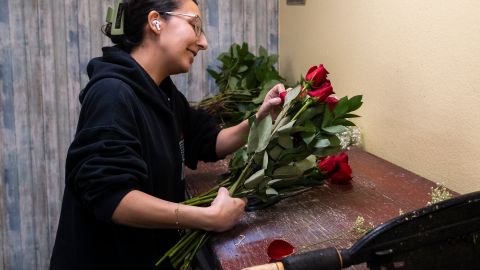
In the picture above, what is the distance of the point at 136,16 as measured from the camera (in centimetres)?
144

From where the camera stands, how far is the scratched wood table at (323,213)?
1.09 meters

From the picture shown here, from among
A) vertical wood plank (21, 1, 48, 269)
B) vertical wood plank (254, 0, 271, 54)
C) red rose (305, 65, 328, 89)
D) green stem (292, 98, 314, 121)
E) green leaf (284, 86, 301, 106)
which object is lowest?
vertical wood plank (21, 1, 48, 269)

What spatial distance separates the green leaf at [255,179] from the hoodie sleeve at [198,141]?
0.44 m

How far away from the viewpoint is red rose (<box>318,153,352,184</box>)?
4.88 feet

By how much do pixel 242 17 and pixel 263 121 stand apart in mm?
1442

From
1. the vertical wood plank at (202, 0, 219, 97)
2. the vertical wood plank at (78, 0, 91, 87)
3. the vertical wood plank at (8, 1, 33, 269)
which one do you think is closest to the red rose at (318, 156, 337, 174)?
the vertical wood plank at (202, 0, 219, 97)

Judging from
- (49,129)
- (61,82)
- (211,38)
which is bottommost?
(49,129)

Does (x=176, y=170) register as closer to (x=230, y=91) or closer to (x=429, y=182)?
(x=429, y=182)

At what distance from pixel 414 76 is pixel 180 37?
0.73 m

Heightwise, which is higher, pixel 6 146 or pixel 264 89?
pixel 264 89

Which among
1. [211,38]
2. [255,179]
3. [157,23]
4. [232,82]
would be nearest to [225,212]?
[255,179]

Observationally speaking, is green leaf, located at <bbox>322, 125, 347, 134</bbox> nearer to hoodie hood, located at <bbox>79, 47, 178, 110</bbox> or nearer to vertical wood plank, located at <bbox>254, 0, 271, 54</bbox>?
hoodie hood, located at <bbox>79, 47, 178, 110</bbox>

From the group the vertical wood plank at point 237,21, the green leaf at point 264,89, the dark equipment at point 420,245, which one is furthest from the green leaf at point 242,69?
the dark equipment at point 420,245

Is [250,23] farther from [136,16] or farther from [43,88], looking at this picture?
[136,16]
